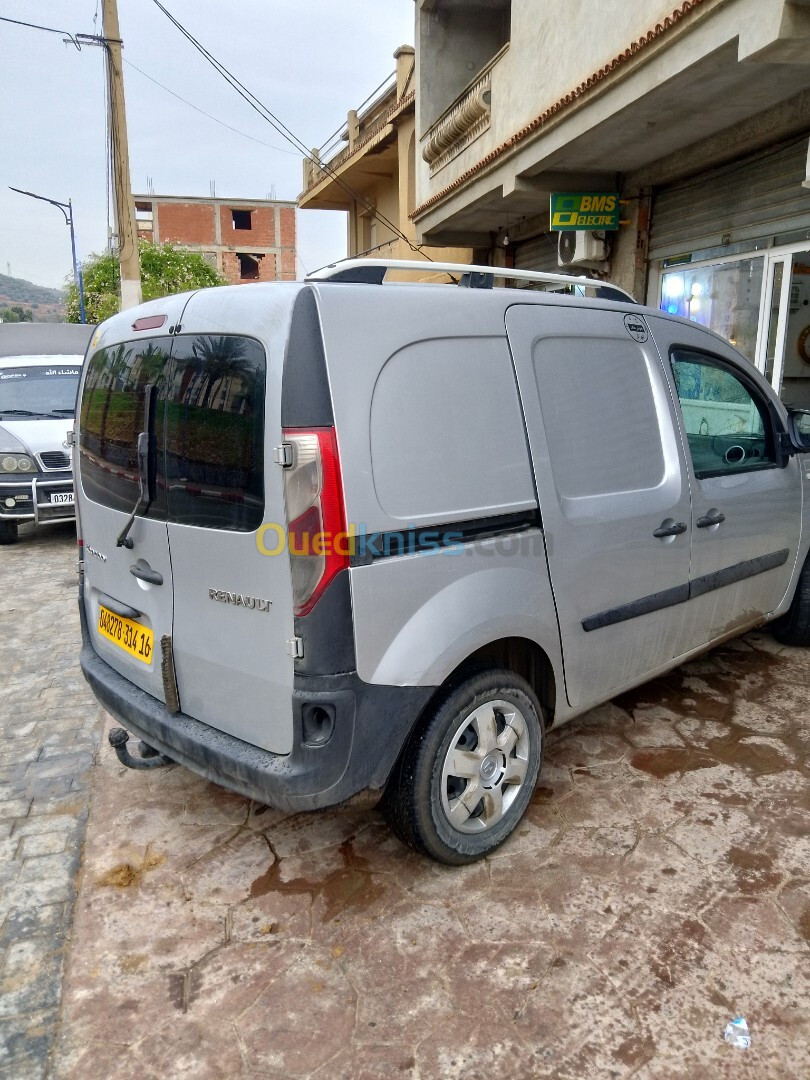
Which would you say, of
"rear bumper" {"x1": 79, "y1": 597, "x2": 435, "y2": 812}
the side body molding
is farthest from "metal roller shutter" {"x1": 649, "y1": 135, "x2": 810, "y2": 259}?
"rear bumper" {"x1": 79, "y1": 597, "x2": 435, "y2": 812}

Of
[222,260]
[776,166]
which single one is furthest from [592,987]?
[222,260]

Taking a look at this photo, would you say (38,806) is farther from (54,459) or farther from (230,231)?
(230,231)

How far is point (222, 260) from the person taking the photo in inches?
2040

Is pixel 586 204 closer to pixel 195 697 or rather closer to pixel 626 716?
pixel 626 716

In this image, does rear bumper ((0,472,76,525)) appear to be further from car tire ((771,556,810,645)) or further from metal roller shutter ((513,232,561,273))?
metal roller shutter ((513,232,561,273))

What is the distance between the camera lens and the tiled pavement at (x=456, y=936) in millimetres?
1893

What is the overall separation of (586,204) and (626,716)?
6.78 metres

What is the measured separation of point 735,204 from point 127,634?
716 cm

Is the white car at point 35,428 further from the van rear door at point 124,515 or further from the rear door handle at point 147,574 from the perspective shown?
the rear door handle at point 147,574

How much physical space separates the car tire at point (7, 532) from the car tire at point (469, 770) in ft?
23.7

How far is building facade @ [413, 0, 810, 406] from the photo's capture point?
5312 millimetres

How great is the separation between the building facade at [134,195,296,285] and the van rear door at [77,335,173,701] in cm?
5140

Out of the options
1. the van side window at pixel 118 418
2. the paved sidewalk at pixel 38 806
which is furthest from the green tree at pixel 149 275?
the van side window at pixel 118 418

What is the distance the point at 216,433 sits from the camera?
2.19 metres
